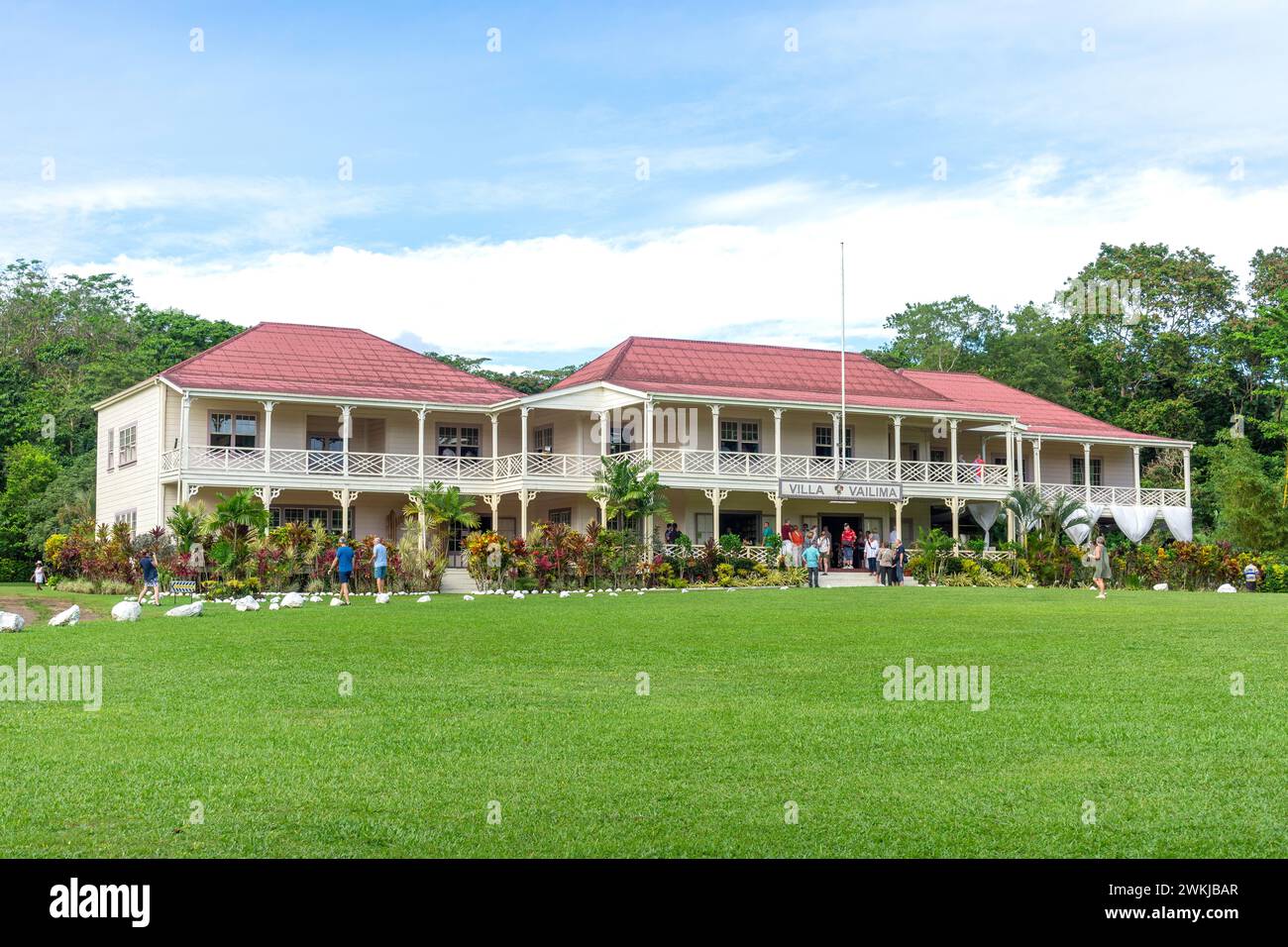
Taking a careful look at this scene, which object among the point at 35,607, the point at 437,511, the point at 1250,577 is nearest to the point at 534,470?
the point at 437,511

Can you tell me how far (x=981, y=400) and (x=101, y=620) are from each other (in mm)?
35504

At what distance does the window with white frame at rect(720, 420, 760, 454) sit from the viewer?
144ft

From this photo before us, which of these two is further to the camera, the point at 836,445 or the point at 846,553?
the point at 836,445

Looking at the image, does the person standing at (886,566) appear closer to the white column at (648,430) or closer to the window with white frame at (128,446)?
the white column at (648,430)

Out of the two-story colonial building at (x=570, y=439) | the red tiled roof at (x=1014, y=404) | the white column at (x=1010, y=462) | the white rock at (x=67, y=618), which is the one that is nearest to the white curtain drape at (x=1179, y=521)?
the two-story colonial building at (x=570, y=439)

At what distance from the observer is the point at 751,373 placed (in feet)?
150

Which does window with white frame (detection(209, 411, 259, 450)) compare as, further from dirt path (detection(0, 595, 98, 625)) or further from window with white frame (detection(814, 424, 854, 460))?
window with white frame (detection(814, 424, 854, 460))

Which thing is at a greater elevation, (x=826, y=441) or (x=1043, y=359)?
(x=1043, y=359)

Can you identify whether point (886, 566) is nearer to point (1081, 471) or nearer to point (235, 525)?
point (235, 525)

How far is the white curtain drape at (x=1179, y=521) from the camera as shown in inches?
1863

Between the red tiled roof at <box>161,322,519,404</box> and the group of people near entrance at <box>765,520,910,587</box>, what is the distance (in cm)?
967

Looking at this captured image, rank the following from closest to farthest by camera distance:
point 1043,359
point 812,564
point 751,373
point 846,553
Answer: point 812,564
point 846,553
point 751,373
point 1043,359

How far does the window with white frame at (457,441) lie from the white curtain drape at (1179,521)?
2324 cm

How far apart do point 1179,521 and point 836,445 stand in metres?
13.8
